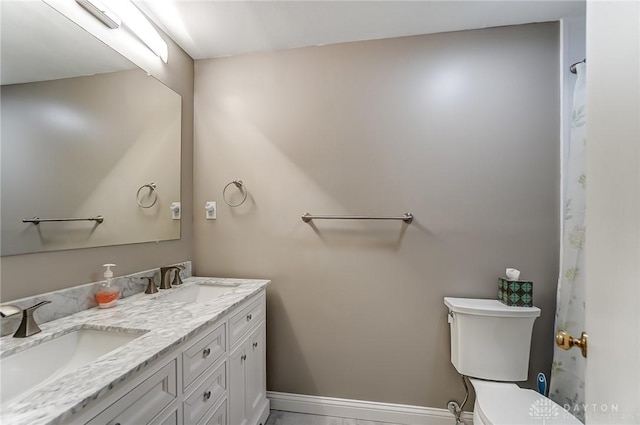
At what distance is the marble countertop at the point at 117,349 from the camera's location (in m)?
0.54

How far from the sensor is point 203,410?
1.01 metres

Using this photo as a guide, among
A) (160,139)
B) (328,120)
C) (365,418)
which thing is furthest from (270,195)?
(365,418)

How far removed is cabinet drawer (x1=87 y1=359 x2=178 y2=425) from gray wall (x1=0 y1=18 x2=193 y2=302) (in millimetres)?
612

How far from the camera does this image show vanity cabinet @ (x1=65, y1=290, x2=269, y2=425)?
0.70 meters

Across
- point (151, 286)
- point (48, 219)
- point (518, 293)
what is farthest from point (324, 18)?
point (518, 293)

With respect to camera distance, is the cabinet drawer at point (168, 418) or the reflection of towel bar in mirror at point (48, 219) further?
the reflection of towel bar in mirror at point (48, 219)

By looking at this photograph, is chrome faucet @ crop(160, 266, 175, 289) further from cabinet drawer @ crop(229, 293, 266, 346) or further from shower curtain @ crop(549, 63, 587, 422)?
shower curtain @ crop(549, 63, 587, 422)

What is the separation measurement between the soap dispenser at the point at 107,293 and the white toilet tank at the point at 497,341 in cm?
169

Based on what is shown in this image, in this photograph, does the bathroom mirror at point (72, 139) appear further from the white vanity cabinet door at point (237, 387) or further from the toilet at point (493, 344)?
the toilet at point (493, 344)

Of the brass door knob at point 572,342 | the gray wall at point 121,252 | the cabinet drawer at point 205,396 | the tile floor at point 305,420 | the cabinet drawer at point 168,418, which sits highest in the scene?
the gray wall at point 121,252

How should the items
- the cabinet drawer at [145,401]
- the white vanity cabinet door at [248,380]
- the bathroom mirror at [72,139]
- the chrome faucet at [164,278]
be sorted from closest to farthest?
the cabinet drawer at [145,401] → the bathroom mirror at [72,139] → the white vanity cabinet door at [248,380] → the chrome faucet at [164,278]

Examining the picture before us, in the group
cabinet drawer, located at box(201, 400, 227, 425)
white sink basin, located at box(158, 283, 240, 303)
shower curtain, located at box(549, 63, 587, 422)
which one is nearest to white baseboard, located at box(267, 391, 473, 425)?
shower curtain, located at box(549, 63, 587, 422)

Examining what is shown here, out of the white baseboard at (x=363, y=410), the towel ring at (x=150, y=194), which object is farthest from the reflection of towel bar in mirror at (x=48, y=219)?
the white baseboard at (x=363, y=410)

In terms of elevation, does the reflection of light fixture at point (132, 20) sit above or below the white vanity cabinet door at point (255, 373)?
above
